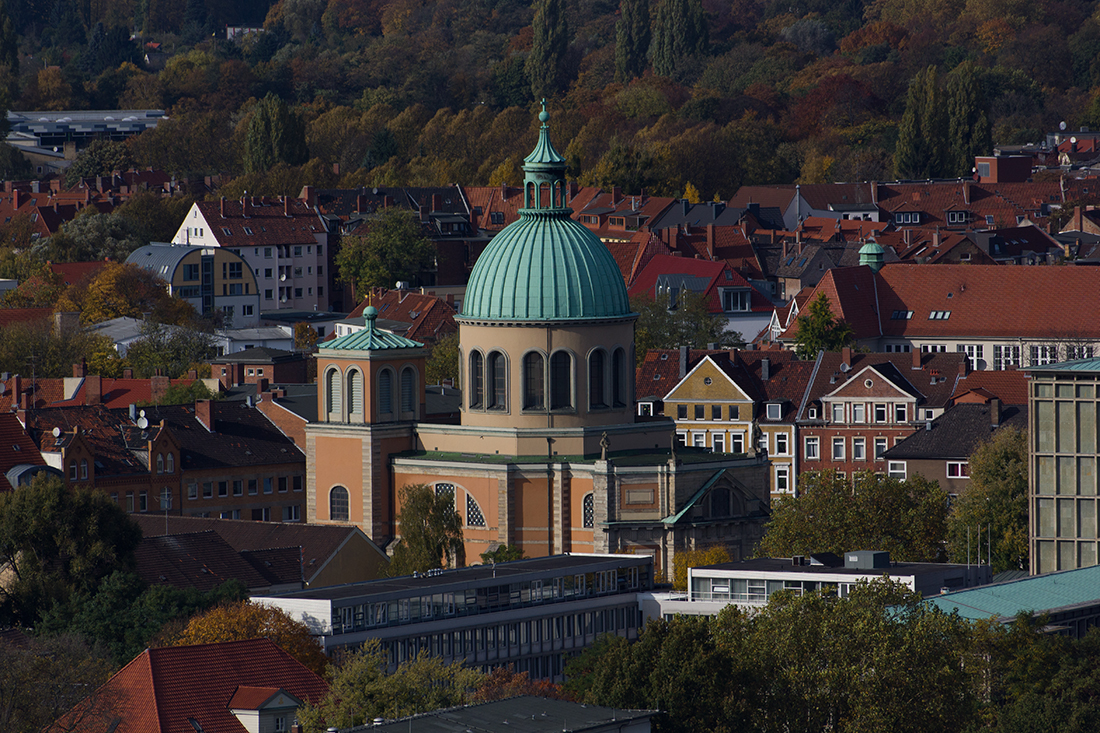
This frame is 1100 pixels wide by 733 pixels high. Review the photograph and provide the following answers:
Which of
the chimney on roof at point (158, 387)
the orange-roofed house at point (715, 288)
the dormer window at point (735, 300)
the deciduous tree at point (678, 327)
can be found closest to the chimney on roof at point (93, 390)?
the chimney on roof at point (158, 387)

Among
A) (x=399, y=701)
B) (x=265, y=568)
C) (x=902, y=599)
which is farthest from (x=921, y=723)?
(x=265, y=568)

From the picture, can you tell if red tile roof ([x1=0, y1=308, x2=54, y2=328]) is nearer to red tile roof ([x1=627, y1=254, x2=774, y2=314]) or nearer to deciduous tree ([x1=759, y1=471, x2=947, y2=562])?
red tile roof ([x1=627, y1=254, x2=774, y2=314])

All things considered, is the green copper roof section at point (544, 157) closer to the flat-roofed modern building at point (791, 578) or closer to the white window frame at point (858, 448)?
the flat-roofed modern building at point (791, 578)

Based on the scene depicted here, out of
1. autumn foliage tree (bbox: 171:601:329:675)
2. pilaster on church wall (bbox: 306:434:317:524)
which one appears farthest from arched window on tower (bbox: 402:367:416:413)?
autumn foliage tree (bbox: 171:601:329:675)

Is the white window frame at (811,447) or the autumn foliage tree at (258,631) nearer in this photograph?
the autumn foliage tree at (258,631)

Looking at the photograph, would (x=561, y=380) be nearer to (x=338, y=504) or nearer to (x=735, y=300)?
(x=338, y=504)
